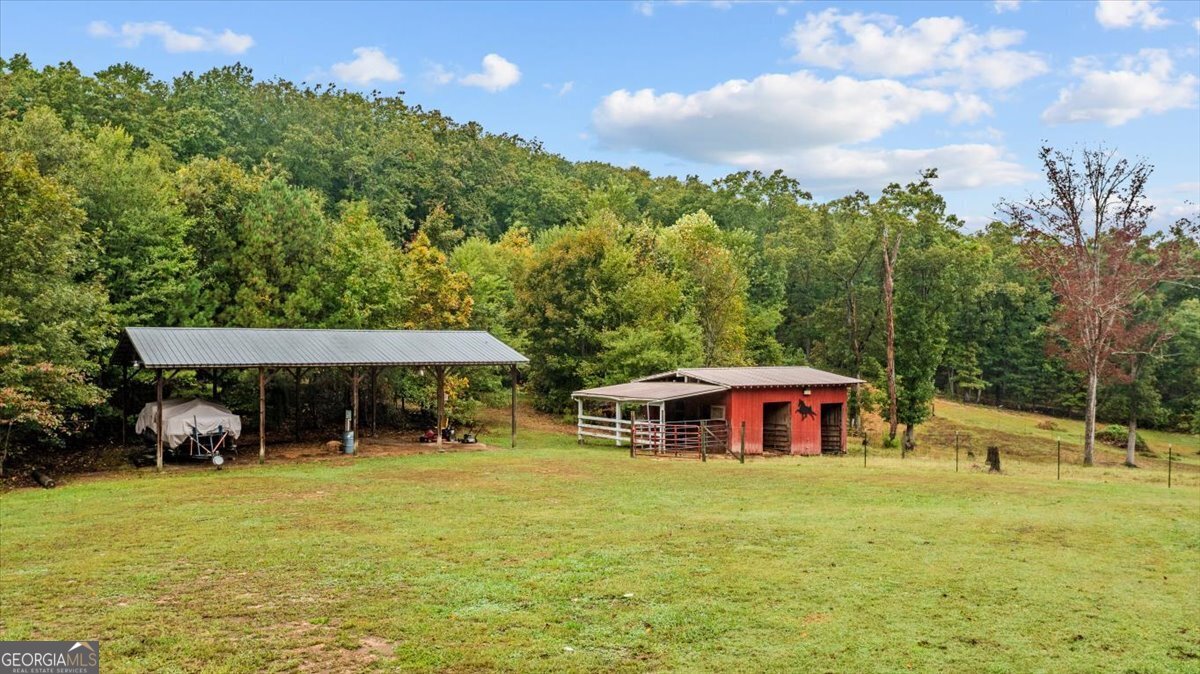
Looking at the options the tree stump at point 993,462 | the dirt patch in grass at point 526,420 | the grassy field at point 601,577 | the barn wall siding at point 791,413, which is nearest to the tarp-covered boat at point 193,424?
the grassy field at point 601,577

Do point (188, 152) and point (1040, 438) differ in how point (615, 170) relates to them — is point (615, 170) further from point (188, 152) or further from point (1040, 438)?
point (1040, 438)

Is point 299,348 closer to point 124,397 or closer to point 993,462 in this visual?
point 124,397

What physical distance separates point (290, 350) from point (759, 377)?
642 inches

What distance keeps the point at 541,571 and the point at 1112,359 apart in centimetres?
4210

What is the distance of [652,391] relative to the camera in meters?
27.9

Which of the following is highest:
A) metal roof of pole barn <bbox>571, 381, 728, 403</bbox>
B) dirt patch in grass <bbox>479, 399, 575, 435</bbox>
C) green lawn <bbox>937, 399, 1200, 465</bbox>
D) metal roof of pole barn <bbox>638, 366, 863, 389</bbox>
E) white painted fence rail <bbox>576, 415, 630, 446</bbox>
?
metal roof of pole barn <bbox>638, 366, 863, 389</bbox>

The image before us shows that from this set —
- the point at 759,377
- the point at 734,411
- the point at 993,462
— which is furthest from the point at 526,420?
the point at 993,462

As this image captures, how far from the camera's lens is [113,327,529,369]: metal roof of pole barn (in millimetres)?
20609

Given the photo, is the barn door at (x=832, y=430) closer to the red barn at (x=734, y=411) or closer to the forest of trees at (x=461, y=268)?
the red barn at (x=734, y=411)

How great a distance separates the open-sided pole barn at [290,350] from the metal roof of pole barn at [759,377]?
6895mm

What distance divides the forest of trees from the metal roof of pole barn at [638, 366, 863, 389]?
548 cm

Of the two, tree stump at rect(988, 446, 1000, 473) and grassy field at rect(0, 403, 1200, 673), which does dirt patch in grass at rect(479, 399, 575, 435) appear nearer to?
tree stump at rect(988, 446, 1000, 473)

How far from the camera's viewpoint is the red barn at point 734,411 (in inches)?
1066

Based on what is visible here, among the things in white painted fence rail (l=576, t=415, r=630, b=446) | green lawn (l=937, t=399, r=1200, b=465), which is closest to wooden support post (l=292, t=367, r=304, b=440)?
white painted fence rail (l=576, t=415, r=630, b=446)
